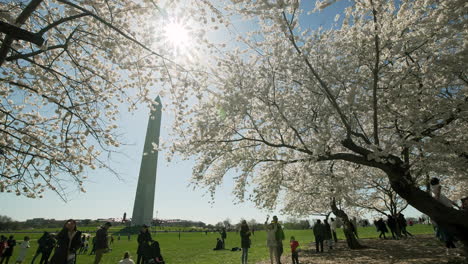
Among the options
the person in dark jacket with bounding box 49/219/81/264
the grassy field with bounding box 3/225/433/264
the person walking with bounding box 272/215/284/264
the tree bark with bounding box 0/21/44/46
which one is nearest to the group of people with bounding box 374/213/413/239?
the grassy field with bounding box 3/225/433/264

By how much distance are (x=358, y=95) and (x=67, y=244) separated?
345 inches

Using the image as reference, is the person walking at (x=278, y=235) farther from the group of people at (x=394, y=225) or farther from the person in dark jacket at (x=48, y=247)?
the group of people at (x=394, y=225)

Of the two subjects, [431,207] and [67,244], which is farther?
[431,207]

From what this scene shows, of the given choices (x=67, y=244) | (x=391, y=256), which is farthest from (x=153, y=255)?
(x=391, y=256)

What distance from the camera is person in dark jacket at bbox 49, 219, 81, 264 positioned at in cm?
589

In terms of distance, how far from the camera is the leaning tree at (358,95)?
21.6 feet

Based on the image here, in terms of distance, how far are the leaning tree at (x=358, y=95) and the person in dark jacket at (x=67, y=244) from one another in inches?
178

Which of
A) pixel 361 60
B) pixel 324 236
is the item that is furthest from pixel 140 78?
pixel 324 236

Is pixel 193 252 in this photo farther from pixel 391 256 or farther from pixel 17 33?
pixel 17 33

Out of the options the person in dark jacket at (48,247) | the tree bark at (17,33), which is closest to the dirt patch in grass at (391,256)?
the person in dark jacket at (48,247)

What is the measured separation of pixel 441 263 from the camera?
7.55 meters

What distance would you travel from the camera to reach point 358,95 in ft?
26.8

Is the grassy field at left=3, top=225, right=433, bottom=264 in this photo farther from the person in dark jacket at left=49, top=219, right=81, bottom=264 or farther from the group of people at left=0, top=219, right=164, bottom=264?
the person in dark jacket at left=49, top=219, right=81, bottom=264

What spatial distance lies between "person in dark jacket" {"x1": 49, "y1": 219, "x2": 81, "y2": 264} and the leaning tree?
4516 millimetres
